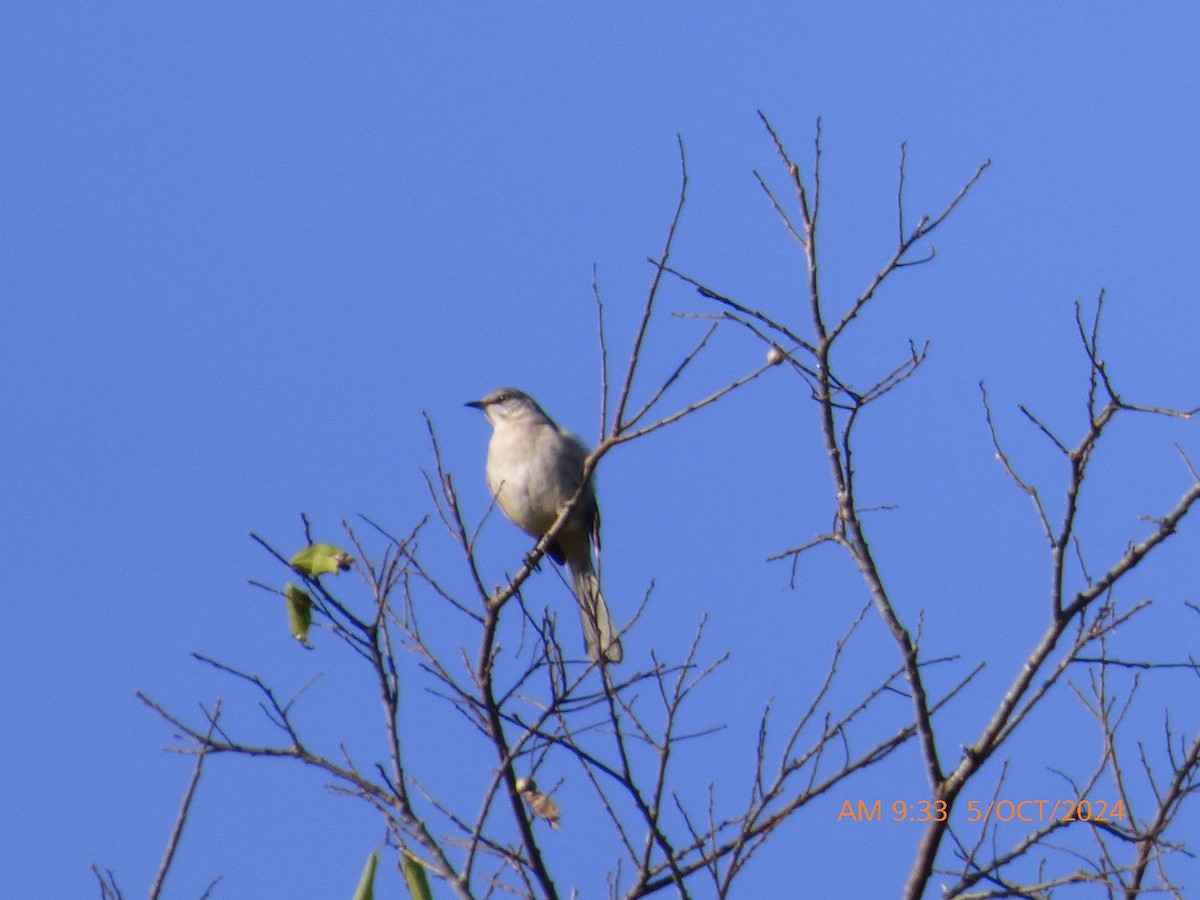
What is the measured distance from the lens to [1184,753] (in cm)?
414

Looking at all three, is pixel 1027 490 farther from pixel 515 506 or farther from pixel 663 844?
pixel 515 506

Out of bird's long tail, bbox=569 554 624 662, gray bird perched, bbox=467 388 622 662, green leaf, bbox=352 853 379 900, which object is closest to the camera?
green leaf, bbox=352 853 379 900

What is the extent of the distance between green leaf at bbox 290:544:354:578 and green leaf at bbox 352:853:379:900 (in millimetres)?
863

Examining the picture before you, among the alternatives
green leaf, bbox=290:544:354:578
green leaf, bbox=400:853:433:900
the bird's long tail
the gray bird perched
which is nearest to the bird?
green leaf, bbox=400:853:433:900

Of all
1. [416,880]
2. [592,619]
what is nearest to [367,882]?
[416,880]

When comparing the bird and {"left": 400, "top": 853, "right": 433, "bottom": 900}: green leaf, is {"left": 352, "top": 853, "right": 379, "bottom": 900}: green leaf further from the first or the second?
the bird

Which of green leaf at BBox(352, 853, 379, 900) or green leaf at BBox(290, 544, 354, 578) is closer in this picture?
green leaf at BBox(352, 853, 379, 900)

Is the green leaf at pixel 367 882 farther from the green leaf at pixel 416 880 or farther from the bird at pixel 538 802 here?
the bird at pixel 538 802

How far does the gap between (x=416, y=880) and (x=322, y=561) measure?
37.1 inches

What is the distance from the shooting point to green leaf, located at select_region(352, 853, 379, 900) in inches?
138

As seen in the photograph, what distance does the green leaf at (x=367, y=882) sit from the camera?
3516 mm

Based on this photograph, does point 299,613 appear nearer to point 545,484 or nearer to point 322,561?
point 322,561

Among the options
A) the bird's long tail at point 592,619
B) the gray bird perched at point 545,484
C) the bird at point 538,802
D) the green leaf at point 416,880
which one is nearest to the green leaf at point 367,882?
the green leaf at point 416,880

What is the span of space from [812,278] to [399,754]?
1.71m
